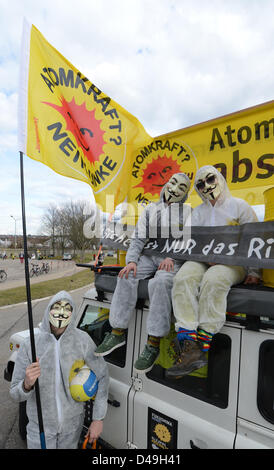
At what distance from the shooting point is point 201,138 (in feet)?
11.2

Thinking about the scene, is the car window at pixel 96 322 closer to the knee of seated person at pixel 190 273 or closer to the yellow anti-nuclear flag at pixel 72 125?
the knee of seated person at pixel 190 273

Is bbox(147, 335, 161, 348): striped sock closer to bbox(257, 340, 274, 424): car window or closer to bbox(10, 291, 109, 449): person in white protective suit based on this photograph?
bbox(10, 291, 109, 449): person in white protective suit

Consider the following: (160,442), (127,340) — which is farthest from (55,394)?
(160,442)

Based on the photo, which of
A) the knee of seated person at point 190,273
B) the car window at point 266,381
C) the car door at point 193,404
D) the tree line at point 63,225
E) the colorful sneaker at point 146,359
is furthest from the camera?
the tree line at point 63,225

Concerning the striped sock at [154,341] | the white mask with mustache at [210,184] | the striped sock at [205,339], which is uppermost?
the white mask with mustache at [210,184]

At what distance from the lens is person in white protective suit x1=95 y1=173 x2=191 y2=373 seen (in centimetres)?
205

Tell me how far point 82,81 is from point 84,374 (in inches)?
127

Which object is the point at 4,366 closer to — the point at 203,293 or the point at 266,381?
the point at 203,293

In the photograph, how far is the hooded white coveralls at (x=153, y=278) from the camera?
6.73ft

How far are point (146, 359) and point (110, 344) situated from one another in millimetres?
367

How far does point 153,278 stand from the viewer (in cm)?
222

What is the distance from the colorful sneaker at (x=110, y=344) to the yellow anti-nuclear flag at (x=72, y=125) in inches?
68.5

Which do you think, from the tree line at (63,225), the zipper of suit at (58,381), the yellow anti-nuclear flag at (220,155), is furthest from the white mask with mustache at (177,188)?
the tree line at (63,225)

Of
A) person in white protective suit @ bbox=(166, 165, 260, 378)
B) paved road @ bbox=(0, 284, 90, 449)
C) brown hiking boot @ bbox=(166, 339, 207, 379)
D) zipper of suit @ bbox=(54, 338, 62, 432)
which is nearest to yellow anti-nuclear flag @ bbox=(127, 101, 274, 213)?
person in white protective suit @ bbox=(166, 165, 260, 378)
